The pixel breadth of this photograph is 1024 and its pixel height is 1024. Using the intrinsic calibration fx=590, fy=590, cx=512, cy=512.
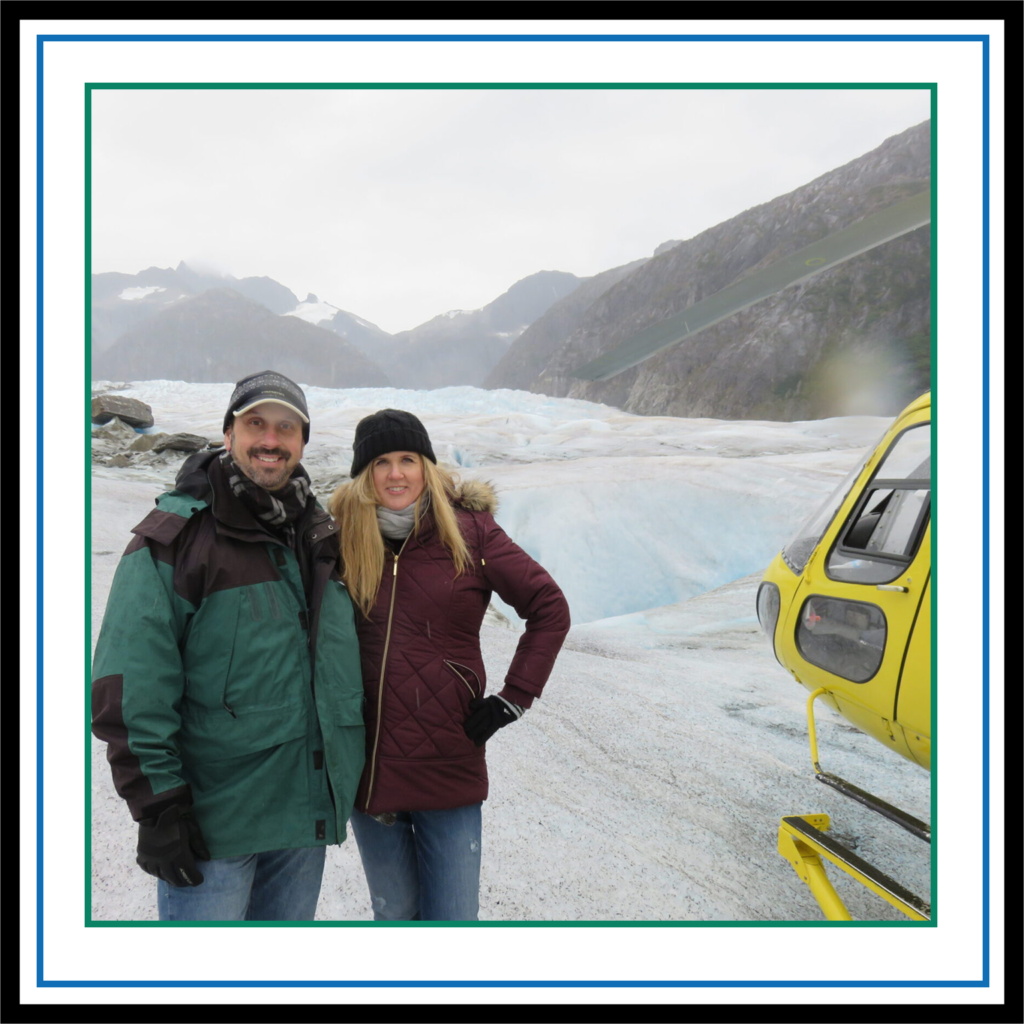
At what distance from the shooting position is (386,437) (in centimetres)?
163

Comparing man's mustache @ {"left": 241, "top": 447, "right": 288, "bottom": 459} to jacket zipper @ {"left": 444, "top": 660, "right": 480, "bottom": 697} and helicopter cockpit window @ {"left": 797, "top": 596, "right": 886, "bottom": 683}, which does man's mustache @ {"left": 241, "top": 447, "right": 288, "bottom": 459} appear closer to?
jacket zipper @ {"left": 444, "top": 660, "right": 480, "bottom": 697}

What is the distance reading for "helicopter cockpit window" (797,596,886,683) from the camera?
1.98 m

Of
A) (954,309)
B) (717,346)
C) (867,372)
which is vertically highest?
(717,346)

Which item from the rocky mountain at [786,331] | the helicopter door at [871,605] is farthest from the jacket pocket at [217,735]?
the rocky mountain at [786,331]

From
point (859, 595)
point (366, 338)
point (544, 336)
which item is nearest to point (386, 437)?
point (859, 595)

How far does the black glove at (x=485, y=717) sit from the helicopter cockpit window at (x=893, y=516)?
135 cm

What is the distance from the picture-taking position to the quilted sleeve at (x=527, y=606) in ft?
5.26

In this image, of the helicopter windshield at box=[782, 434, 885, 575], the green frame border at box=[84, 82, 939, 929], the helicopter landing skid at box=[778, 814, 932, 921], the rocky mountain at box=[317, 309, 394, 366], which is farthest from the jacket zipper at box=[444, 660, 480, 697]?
the rocky mountain at box=[317, 309, 394, 366]

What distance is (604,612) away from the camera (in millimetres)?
8625

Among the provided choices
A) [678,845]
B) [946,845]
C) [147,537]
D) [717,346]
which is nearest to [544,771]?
[678,845]

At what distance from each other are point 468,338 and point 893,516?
3880 centimetres

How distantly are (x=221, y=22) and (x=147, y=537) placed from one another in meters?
1.53

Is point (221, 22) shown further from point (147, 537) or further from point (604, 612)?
point (604, 612)

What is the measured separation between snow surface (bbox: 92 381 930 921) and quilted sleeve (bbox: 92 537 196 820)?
1320 mm
